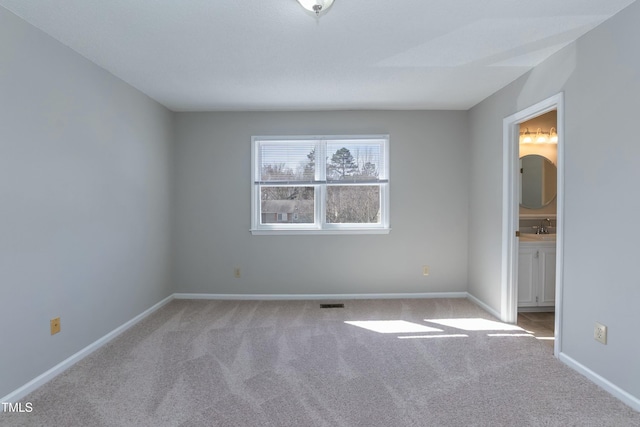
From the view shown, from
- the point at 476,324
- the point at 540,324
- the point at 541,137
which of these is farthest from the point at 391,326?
the point at 541,137

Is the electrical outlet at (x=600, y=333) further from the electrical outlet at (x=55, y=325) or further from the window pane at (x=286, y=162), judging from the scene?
the electrical outlet at (x=55, y=325)

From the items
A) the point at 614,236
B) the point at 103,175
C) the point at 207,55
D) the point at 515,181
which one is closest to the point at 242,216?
the point at 103,175

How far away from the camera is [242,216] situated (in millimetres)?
4211

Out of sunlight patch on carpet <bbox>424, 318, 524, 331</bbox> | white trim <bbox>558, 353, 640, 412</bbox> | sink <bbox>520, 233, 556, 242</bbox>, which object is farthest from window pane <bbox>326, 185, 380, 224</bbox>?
white trim <bbox>558, 353, 640, 412</bbox>

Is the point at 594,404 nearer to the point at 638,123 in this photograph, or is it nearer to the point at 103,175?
the point at 638,123

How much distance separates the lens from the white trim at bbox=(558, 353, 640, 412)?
6.46 feet

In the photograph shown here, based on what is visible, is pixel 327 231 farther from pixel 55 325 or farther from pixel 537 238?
pixel 55 325

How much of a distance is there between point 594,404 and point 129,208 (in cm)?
405

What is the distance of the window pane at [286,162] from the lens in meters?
4.26

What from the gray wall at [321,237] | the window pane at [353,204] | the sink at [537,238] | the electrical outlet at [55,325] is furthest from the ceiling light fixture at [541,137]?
the electrical outlet at [55,325]

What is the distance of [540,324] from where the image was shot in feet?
11.0

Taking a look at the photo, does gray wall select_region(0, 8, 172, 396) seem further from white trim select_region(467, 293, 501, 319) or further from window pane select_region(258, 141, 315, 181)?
white trim select_region(467, 293, 501, 319)

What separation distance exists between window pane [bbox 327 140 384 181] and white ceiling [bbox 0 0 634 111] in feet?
2.76

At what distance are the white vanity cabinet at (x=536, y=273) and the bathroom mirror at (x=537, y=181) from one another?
781 mm
